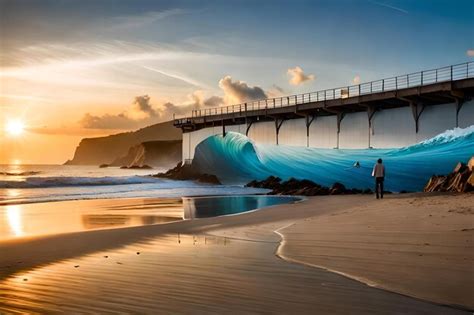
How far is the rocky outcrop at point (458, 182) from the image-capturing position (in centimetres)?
1511

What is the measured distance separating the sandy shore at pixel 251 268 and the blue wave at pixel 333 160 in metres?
18.8

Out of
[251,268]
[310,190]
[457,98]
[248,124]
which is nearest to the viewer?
[251,268]

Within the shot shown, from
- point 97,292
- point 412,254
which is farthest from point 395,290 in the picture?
point 97,292

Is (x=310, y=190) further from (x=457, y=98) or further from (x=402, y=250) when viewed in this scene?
(x=402, y=250)

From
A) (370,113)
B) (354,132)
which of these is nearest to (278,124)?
(354,132)

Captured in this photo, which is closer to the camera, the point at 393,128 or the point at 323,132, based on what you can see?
the point at 393,128

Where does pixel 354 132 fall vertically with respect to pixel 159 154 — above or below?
below

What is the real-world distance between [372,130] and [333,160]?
414 centimetres

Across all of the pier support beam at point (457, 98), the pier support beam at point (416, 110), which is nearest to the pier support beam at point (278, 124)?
the pier support beam at point (416, 110)

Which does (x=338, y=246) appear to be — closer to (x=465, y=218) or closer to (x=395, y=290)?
(x=395, y=290)

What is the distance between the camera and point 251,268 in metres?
5.81

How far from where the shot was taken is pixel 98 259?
6.86 metres

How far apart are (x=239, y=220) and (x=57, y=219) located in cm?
559

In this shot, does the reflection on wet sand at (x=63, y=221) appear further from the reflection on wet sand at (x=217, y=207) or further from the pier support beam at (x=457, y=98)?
the pier support beam at (x=457, y=98)
